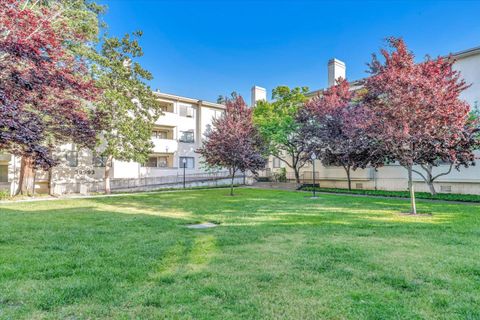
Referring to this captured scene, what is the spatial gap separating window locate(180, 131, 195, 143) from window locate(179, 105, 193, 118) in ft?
6.46

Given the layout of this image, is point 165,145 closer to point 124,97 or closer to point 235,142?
point 124,97

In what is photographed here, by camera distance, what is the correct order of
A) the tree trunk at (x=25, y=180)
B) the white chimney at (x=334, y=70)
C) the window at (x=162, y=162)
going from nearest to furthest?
the tree trunk at (x=25, y=180)
the white chimney at (x=334, y=70)
the window at (x=162, y=162)

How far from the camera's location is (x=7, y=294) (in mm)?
3756

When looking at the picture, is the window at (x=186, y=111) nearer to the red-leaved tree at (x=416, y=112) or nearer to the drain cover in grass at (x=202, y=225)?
the red-leaved tree at (x=416, y=112)

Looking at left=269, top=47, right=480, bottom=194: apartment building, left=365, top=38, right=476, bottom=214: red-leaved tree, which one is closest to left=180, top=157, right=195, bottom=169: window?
left=269, top=47, right=480, bottom=194: apartment building

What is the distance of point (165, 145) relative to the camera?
1219 inches

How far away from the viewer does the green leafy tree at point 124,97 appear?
22.0 meters

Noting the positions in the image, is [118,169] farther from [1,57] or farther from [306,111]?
[1,57]

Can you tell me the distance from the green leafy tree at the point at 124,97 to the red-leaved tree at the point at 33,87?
7574mm

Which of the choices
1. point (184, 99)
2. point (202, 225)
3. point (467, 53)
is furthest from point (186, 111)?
point (202, 225)

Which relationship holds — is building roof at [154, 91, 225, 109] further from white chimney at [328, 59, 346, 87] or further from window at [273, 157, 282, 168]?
white chimney at [328, 59, 346, 87]

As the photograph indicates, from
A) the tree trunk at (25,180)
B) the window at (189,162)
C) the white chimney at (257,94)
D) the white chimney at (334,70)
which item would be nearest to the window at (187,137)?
the window at (189,162)

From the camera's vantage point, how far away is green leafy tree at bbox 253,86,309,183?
2458cm

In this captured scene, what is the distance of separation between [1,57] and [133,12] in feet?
49.2
